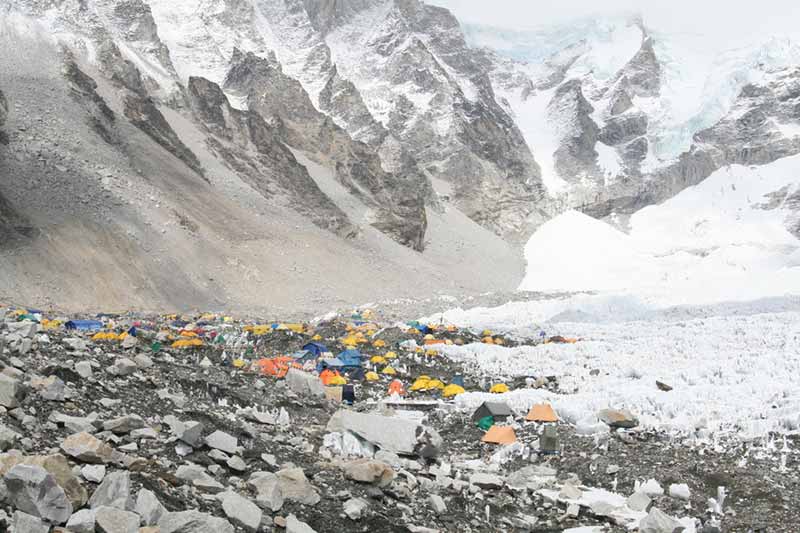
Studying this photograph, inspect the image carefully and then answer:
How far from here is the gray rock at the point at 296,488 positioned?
327 inches

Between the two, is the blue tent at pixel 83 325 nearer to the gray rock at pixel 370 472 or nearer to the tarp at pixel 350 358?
the tarp at pixel 350 358

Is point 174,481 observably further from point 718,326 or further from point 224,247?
point 224,247

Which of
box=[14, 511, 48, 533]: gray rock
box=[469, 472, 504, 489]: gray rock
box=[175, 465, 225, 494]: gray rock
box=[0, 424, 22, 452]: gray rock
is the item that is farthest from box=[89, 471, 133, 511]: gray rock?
box=[469, 472, 504, 489]: gray rock

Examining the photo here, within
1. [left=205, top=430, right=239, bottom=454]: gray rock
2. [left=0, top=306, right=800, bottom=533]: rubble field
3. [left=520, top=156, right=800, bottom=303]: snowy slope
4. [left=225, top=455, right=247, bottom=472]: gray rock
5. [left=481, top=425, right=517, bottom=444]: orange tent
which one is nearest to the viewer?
[left=0, top=306, right=800, bottom=533]: rubble field

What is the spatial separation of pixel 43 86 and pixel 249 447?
63.1 metres

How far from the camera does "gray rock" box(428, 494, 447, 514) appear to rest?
9.45 metres

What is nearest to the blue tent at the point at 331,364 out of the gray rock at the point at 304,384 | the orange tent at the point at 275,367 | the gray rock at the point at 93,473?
the orange tent at the point at 275,367

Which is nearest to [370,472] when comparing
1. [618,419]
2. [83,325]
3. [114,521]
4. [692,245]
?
[114,521]

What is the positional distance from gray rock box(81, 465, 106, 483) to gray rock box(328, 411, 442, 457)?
5396 millimetres

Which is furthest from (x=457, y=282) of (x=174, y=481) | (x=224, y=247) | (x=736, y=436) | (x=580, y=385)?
(x=174, y=481)

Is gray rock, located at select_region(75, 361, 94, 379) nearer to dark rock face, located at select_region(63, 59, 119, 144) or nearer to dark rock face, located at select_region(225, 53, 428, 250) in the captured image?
dark rock face, located at select_region(63, 59, 119, 144)

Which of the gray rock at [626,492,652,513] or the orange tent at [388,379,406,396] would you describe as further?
the orange tent at [388,379,406,396]

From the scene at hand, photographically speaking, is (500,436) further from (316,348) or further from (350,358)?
(316,348)

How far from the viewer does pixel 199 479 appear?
779 cm
